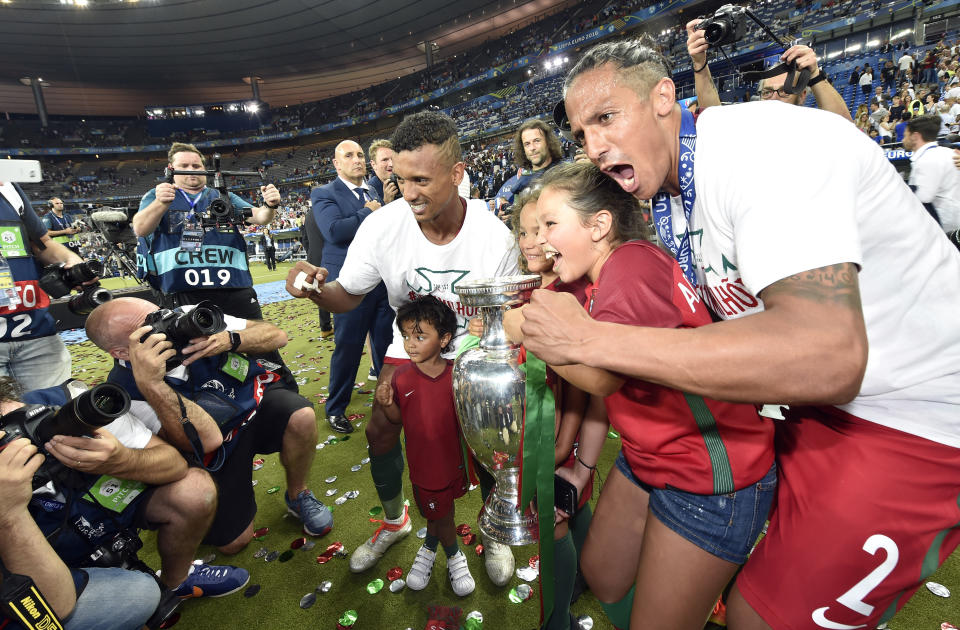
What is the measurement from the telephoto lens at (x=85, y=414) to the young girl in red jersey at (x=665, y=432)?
4.82 ft

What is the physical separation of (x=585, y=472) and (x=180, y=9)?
30145 mm

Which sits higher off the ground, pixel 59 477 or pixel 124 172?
pixel 124 172

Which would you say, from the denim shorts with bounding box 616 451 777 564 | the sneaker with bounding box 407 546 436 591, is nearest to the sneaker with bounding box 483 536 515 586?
the sneaker with bounding box 407 546 436 591

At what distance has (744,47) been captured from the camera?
731 inches

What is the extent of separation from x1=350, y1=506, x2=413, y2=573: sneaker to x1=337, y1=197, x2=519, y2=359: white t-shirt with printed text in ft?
3.10

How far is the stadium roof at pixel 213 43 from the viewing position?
22391mm

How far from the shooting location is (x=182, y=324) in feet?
6.19

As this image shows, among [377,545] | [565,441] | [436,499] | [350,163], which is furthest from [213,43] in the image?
[565,441]

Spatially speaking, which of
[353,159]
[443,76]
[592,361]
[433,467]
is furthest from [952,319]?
[443,76]

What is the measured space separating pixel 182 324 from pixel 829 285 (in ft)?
7.16

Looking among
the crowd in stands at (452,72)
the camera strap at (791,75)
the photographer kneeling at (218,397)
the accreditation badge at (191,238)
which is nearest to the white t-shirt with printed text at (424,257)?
the photographer kneeling at (218,397)

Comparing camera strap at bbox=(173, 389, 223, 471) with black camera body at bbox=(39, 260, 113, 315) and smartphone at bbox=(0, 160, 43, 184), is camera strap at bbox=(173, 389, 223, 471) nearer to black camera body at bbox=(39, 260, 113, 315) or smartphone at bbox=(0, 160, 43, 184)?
black camera body at bbox=(39, 260, 113, 315)

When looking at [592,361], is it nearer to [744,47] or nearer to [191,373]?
[191,373]

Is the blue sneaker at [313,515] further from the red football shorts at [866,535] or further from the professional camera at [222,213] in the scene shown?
the red football shorts at [866,535]
